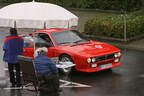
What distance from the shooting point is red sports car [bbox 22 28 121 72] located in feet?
42.7

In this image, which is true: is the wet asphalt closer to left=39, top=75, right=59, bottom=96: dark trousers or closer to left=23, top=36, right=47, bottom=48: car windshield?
left=23, top=36, right=47, bottom=48: car windshield

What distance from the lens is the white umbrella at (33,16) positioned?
1209 cm

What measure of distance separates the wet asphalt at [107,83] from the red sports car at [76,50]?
1.14 feet

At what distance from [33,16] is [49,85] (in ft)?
12.4

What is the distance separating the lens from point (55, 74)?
29.3 ft

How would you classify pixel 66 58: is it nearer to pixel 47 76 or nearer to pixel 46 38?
pixel 46 38

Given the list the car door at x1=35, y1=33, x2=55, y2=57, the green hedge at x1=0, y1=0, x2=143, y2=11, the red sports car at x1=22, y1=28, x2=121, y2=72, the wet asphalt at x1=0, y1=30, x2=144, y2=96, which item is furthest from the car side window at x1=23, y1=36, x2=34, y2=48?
the green hedge at x1=0, y1=0, x2=143, y2=11

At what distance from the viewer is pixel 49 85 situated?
893cm

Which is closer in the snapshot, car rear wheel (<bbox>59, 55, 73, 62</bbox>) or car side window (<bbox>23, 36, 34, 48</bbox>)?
car rear wheel (<bbox>59, 55, 73, 62</bbox>)

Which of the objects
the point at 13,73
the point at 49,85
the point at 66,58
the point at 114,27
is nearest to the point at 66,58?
the point at 66,58

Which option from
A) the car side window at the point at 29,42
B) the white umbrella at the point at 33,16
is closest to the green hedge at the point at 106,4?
the car side window at the point at 29,42

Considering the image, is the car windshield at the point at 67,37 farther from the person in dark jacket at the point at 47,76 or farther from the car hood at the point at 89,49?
the person in dark jacket at the point at 47,76

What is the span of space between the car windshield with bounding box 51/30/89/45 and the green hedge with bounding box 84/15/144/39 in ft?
20.0

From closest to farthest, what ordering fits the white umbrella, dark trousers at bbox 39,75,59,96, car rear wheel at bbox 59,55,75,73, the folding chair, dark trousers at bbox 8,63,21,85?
dark trousers at bbox 39,75,59,96, the folding chair, dark trousers at bbox 8,63,21,85, the white umbrella, car rear wheel at bbox 59,55,75,73
